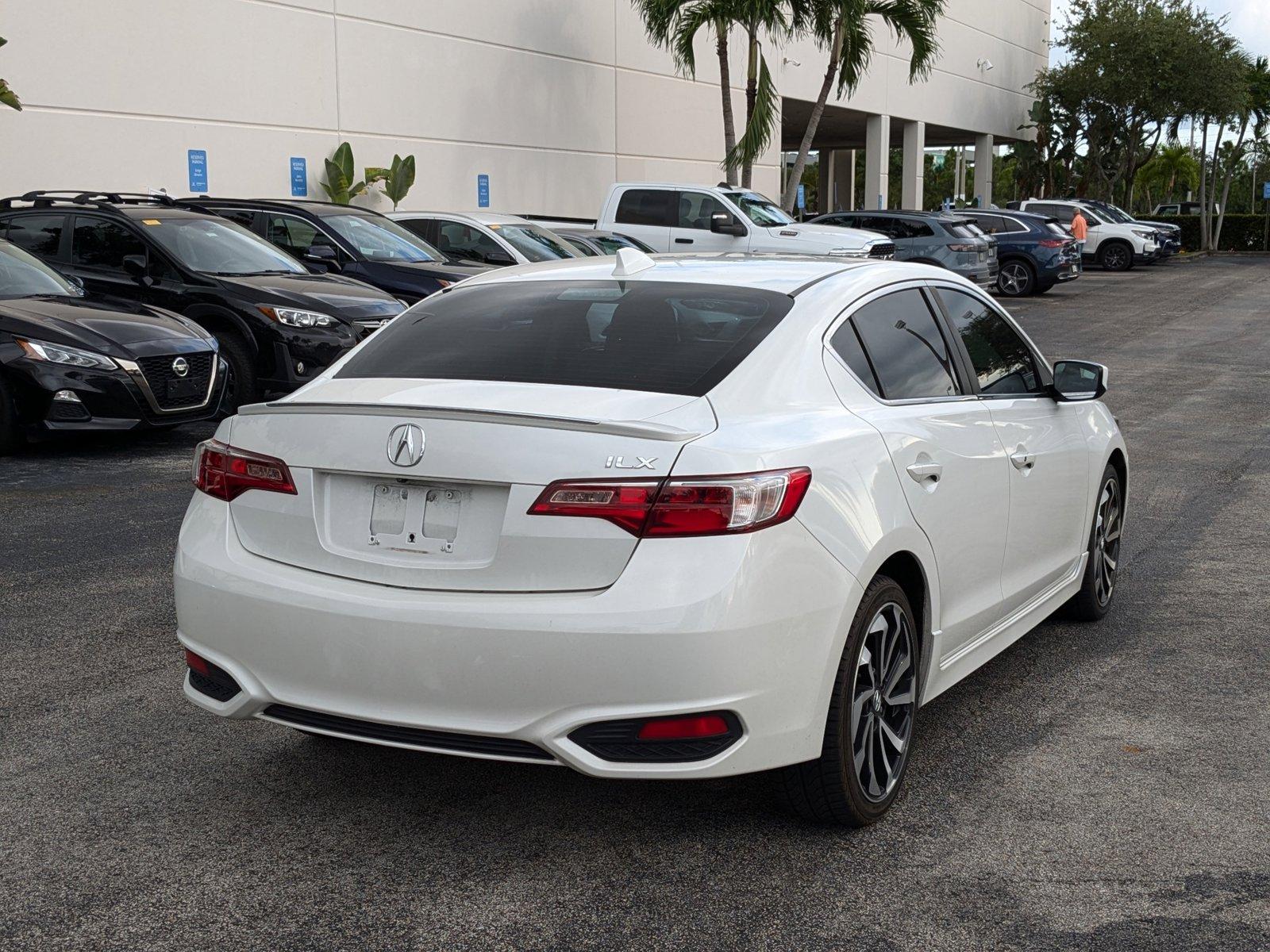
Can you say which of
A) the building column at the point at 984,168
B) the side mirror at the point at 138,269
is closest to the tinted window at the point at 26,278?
the side mirror at the point at 138,269

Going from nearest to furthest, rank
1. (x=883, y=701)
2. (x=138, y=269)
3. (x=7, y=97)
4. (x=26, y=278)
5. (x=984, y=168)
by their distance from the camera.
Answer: (x=883, y=701), (x=26, y=278), (x=138, y=269), (x=7, y=97), (x=984, y=168)

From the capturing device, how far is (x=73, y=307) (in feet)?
35.3

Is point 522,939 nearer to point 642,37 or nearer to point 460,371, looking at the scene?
point 460,371

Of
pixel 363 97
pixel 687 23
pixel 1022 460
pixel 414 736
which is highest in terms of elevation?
pixel 687 23

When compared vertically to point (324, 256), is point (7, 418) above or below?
below

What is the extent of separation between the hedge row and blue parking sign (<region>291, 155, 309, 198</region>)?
153 ft

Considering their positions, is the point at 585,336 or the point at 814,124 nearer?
the point at 585,336

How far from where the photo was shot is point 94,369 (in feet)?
33.2

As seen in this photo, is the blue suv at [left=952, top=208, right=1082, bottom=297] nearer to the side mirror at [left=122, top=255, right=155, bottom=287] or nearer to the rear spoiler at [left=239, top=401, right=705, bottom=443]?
the side mirror at [left=122, top=255, right=155, bottom=287]

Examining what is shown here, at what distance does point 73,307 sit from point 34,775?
718cm

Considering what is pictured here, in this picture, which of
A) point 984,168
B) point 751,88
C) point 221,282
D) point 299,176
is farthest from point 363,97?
point 984,168

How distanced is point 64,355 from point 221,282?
2.23 meters

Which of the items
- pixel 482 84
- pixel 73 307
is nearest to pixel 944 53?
pixel 482 84

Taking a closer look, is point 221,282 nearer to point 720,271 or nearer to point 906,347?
point 720,271
